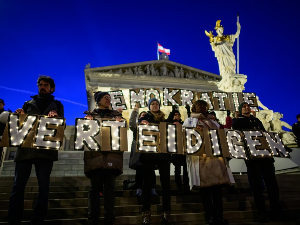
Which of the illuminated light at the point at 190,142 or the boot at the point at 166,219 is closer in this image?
the boot at the point at 166,219

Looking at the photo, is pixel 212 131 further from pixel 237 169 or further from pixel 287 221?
pixel 237 169

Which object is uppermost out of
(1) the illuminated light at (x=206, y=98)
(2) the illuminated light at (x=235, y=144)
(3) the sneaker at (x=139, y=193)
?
(1) the illuminated light at (x=206, y=98)

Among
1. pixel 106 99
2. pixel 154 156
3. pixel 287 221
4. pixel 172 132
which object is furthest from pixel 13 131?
pixel 287 221

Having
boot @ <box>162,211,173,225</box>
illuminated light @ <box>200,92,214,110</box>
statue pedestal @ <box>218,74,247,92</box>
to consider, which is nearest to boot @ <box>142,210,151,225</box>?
boot @ <box>162,211,173,225</box>

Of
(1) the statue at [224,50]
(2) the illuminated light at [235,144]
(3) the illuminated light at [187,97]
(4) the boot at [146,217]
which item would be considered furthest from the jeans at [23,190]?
(1) the statue at [224,50]

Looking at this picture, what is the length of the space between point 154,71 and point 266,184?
2421cm

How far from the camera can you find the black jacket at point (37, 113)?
3061 mm

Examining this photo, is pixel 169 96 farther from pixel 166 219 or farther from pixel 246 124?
pixel 166 219

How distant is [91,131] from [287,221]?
3.21 m

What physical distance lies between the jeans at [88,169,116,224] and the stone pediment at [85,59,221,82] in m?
23.1

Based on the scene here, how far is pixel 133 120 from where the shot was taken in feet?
12.8

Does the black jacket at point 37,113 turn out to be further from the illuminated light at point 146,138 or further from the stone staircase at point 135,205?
the illuminated light at point 146,138

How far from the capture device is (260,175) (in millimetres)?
3846

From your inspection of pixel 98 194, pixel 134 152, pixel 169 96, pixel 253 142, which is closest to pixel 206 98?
pixel 169 96
